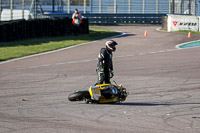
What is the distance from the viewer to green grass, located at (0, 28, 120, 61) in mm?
20272

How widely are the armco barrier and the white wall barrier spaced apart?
21.6 feet

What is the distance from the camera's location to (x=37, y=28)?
26.5 m

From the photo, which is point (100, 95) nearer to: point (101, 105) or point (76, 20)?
point (101, 105)

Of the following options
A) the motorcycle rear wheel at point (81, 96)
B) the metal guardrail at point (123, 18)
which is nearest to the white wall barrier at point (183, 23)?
the metal guardrail at point (123, 18)

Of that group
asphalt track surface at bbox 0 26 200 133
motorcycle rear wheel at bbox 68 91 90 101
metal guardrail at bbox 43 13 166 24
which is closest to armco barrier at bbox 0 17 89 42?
asphalt track surface at bbox 0 26 200 133

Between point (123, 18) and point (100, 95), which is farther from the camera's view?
point (123, 18)

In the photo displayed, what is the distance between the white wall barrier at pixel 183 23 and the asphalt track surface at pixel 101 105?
37.8ft

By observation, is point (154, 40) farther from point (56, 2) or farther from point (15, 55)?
point (56, 2)

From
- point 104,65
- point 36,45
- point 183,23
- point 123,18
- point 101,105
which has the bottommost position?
point 101,105

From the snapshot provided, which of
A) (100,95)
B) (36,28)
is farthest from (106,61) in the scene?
(36,28)

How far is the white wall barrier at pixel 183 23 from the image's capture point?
32.2m

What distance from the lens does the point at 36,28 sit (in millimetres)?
26438

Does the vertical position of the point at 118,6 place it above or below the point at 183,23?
above

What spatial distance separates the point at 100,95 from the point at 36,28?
18.1m
